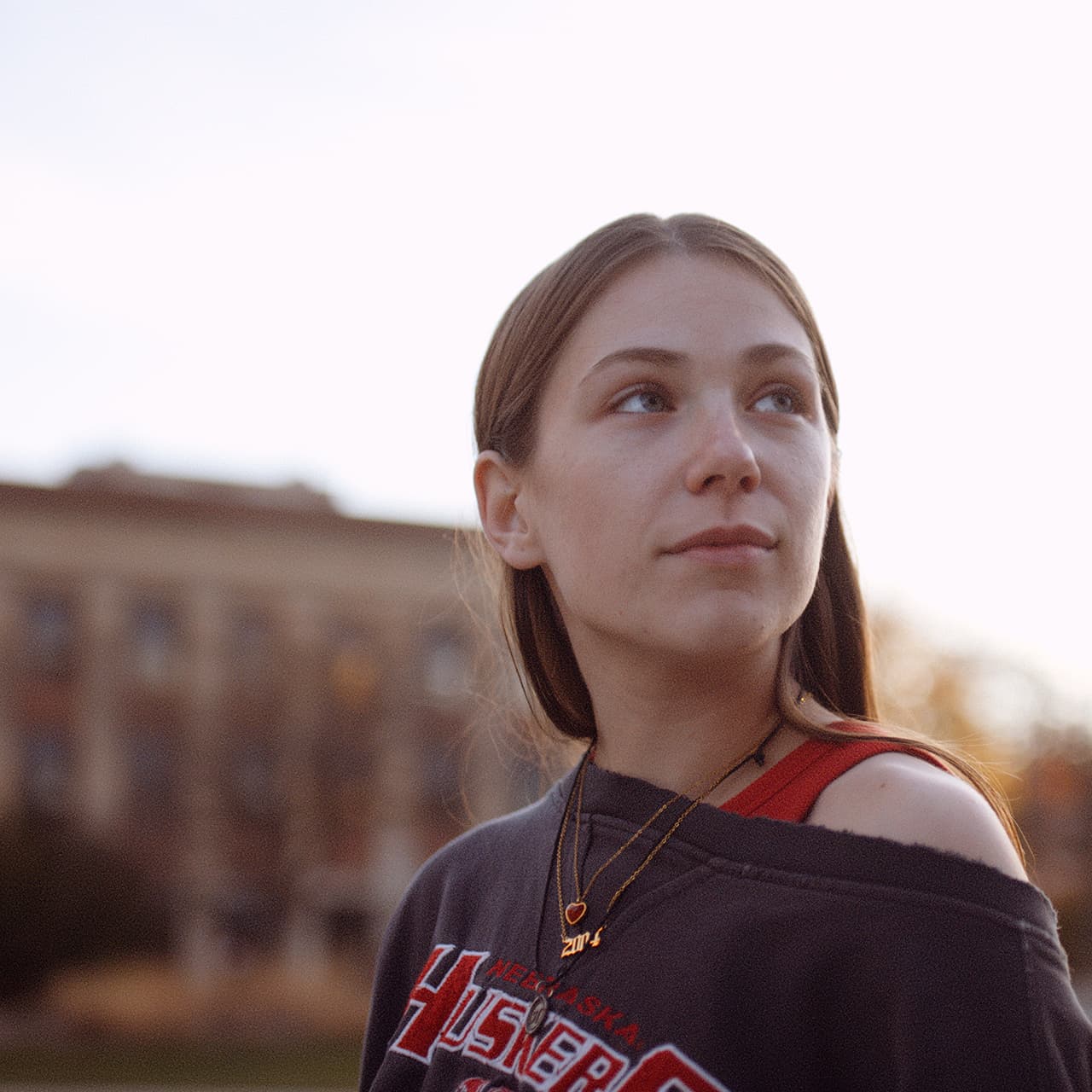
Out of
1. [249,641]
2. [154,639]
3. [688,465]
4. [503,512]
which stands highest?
[688,465]

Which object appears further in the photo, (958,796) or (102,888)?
(102,888)

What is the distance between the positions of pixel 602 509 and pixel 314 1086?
56.4 feet

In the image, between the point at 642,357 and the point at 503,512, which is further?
the point at 503,512

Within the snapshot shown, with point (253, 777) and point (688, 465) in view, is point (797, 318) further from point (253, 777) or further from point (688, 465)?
point (253, 777)

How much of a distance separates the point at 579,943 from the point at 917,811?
1.71 feet

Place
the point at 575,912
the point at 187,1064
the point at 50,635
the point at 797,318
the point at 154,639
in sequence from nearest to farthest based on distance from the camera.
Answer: the point at 575,912 → the point at 797,318 → the point at 187,1064 → the point at 50,635 → the point at 154,639

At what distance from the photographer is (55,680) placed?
35.3 metres

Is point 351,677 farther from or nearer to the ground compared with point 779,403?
nearer to the ground

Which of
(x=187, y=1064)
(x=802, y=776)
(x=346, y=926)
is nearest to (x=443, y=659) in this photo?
(x=346, y=926)

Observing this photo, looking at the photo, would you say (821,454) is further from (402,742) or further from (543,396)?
(402,742)

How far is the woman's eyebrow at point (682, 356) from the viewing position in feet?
6.89

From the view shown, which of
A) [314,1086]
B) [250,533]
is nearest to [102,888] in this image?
[250,533]

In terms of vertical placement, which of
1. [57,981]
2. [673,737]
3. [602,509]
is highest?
[602,509]

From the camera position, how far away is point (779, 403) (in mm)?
2150
